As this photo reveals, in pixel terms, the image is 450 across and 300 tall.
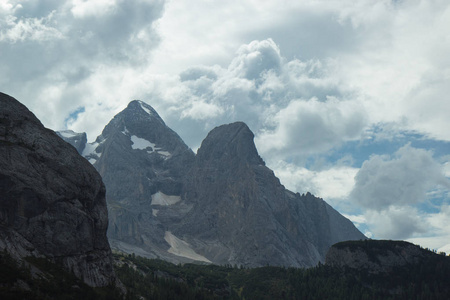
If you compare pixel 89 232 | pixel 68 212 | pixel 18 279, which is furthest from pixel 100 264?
pixel 18 279

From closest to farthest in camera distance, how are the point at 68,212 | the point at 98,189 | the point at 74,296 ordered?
1. the point at 74,296
2. the point at 68,212
3. the point at 98,189

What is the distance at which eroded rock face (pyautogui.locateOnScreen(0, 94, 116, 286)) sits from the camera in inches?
4432

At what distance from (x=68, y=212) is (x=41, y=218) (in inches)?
342

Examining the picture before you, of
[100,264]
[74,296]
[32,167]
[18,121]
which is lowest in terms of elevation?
[74,296]

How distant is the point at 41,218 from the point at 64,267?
13.0 m

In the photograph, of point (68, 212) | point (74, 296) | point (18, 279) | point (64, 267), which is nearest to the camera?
point (18, 279)

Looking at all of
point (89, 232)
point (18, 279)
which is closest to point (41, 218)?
point (89, 232)

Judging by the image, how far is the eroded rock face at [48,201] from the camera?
113 meters

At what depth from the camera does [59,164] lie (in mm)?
131000

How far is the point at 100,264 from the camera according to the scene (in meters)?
133

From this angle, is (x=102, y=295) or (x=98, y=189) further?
(x=98, y=189)

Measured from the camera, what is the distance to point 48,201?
397ft

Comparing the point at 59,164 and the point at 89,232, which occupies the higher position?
the point at 59,164

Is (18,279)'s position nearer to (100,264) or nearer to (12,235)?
(12,235)
